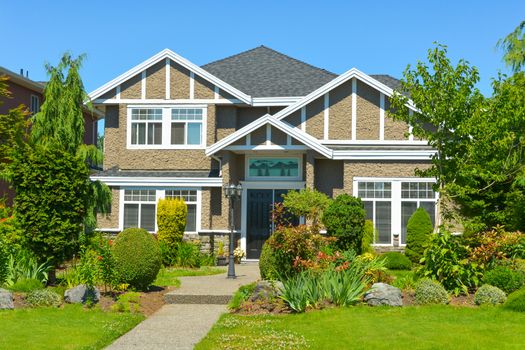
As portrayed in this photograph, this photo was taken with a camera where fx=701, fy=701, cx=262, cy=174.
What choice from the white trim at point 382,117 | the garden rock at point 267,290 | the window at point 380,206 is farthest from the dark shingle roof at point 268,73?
the garden rock at point 267,290

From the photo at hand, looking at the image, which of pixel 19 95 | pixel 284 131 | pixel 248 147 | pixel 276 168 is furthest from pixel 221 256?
pixel 19 95

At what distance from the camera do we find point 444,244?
1518cm

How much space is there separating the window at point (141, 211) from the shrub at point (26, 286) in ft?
37.0

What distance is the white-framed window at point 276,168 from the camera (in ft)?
85.2

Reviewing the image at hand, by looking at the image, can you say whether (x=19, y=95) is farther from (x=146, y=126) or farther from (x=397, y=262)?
(x=397, y=262)

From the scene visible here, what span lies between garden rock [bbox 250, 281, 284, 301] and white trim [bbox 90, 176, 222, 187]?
11.1 meters

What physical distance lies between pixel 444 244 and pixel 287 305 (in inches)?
147

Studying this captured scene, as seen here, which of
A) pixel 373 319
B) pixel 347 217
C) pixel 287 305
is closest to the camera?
pixel 373 319

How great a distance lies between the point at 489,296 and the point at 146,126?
16883 mm

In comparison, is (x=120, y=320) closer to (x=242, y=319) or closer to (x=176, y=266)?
(x=242, y=319)

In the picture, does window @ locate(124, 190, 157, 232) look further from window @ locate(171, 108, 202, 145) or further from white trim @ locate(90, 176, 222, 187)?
window @ locate(171, 108, 202, 145)

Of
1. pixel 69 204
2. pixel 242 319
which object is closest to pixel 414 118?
pixel 242 319

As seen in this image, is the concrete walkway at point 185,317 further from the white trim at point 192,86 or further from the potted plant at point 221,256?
the white trim at point 192,86

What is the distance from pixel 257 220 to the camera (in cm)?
2603
